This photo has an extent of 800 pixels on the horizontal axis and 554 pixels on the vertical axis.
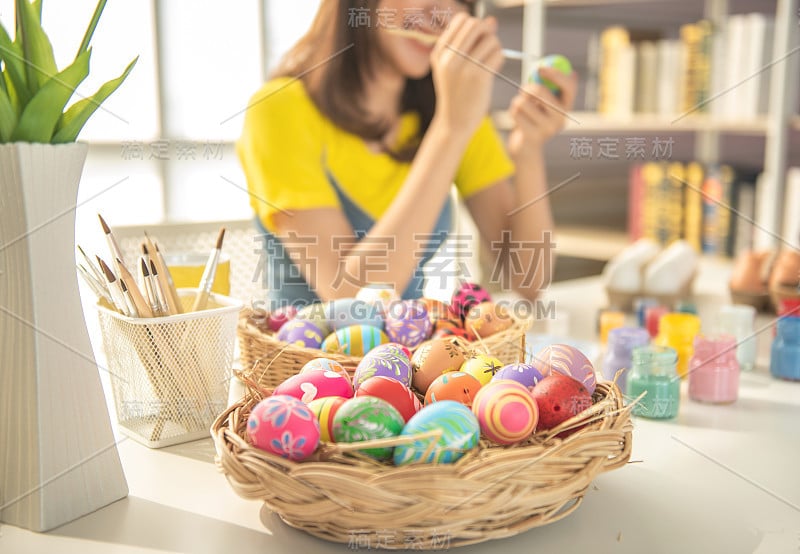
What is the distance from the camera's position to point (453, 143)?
4.11ft

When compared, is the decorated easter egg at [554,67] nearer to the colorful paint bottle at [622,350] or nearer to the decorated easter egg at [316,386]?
the colorful paint bottle at [622,350]

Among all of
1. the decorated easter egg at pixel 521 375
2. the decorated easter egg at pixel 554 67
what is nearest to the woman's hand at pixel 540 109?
the decorated easter egg at pixel 554 67

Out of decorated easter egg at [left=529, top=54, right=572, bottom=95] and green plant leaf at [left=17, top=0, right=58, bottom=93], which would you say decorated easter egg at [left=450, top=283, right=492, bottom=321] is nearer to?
green plant leaf at [left=17, top=0, right=58, bottom=93]

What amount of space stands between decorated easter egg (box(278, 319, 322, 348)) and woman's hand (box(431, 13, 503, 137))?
1.87ft

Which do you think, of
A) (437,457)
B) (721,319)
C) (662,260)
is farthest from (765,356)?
(437,457)

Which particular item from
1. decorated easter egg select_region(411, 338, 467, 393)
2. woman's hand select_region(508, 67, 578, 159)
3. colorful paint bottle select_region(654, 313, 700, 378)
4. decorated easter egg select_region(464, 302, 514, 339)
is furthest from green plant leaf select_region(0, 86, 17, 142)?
woman's hand select_region(508, 67, 578, 159)

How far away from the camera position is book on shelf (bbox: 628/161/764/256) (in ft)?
5.90

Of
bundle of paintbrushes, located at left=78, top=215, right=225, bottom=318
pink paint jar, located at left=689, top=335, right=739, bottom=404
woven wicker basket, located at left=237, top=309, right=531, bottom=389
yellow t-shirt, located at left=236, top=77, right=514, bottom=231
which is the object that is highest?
yellow t-shirt, located at left=236, top=77, right=514, bottom=231

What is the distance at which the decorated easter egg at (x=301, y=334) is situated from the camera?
779 millimetres

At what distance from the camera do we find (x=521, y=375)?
599 millimetres

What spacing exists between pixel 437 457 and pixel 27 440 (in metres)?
0.29

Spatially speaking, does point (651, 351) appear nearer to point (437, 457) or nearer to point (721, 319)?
point (721, 319)

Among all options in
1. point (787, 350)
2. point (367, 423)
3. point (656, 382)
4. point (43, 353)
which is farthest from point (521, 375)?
point (787, 350)

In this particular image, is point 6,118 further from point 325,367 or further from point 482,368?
point 482,368
